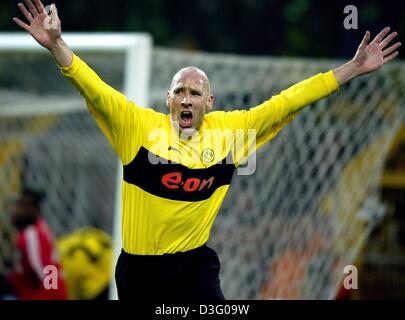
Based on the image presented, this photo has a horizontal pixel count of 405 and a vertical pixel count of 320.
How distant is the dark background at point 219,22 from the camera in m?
16.3

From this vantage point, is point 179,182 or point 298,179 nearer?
point 179,182

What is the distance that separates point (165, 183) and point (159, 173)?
6 centimetres

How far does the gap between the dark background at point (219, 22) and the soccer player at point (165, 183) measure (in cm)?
1132

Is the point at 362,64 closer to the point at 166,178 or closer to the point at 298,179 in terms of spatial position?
the point at 166,178

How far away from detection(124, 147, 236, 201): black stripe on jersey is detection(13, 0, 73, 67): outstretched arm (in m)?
0.61

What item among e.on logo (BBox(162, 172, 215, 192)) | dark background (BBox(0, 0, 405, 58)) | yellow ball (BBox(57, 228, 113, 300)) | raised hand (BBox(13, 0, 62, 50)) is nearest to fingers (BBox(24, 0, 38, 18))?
raised hand (BBox(13, 0, 62, 50))

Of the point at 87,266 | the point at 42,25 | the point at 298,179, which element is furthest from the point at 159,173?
the point at 87,266

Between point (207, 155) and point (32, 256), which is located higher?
point (207, 155)

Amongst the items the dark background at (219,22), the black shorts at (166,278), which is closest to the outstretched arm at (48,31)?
the black shorts at (166,278)

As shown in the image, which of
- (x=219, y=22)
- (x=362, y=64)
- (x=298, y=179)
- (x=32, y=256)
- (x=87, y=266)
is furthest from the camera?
(x=219, y=22)

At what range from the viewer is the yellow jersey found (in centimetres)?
478

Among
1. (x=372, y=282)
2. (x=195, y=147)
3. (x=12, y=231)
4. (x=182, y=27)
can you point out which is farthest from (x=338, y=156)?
(x=182, y=27)

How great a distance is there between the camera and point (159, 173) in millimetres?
4781

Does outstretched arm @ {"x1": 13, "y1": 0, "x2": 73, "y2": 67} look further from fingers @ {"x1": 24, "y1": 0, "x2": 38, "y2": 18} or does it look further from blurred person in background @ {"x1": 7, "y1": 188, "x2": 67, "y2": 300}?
blurred person in background @ {"x1": 7, "y1": 188, "x2": 67, "y2": 300}
